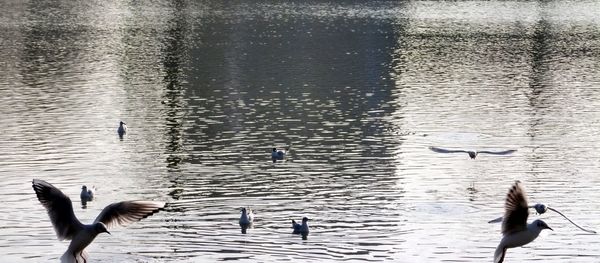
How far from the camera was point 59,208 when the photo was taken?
23.1m

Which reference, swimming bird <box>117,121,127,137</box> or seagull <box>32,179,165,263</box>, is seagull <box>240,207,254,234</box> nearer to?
seagull <box>32,179,165,263</box>

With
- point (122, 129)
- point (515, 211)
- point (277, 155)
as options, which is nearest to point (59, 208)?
point (515, 211)

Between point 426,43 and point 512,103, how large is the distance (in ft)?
89.1

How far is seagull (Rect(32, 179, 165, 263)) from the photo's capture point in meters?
22.4

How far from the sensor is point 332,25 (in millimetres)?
103438

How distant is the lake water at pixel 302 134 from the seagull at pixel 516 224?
764cm

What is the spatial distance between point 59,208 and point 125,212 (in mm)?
1503

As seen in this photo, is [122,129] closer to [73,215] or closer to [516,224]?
[73,215]

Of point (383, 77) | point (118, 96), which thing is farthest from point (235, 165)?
point (383, 77)

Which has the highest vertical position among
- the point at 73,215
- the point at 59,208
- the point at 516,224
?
the point at 59,208

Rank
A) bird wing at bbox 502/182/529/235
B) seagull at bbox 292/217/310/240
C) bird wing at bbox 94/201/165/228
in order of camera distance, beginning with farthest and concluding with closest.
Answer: seagull at bbox 292/217/310/240, bird wing at bbox 502/182/529/235, bird wing at bbox 94/201/165/228

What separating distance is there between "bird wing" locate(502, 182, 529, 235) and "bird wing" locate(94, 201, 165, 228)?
7266 mm

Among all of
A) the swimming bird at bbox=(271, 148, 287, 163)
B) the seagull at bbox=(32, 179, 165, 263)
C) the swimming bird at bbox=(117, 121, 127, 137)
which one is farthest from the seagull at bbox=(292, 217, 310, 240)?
the swimming bird at bbox=(117, 121, 127, 137)

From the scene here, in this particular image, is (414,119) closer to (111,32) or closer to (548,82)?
(548,82)
